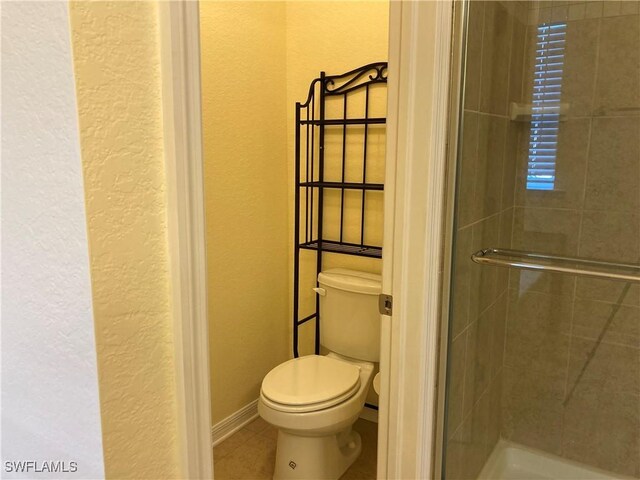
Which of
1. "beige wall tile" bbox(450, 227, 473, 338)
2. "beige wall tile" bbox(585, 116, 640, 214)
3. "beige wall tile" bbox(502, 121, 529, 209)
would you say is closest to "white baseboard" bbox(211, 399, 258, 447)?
"beige wall tile" bbox(450, 227, 473, 338)

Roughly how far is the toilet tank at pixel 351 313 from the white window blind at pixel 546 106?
0.77 m

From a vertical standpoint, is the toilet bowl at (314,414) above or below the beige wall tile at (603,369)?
below

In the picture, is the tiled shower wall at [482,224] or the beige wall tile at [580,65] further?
the beige wall tile at [580,65]

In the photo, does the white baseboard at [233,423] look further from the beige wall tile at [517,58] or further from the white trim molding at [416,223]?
the beige wall tile at [517,58]

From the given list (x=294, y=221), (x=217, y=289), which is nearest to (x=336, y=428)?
(x=217, y=289)

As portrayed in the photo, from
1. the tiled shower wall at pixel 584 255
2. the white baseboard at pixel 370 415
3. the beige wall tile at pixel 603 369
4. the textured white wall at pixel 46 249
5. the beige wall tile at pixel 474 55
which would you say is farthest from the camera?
the white baseboard at pixel 370 415

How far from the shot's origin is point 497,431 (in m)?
2.03

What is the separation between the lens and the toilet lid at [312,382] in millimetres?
1927

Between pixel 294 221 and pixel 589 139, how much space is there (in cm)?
136

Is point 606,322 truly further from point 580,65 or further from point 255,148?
point 255,148

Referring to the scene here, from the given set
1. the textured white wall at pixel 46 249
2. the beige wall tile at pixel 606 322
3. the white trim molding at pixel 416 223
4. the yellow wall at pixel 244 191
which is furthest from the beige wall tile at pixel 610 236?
the textured white wall at pixel 46 249

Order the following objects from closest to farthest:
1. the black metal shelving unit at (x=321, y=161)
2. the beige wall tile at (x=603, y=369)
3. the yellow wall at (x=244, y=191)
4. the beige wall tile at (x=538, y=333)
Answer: the beige wall tile at (x=603, y=369) → the beige wall tile at (x=538, y=333) → the yellow wall at (x=244, y=191) → the black metal shelving unit at (x=321, y=161)

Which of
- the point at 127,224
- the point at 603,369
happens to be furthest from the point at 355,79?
the point at 127,224

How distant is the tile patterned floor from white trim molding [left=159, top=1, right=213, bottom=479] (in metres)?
1.51
